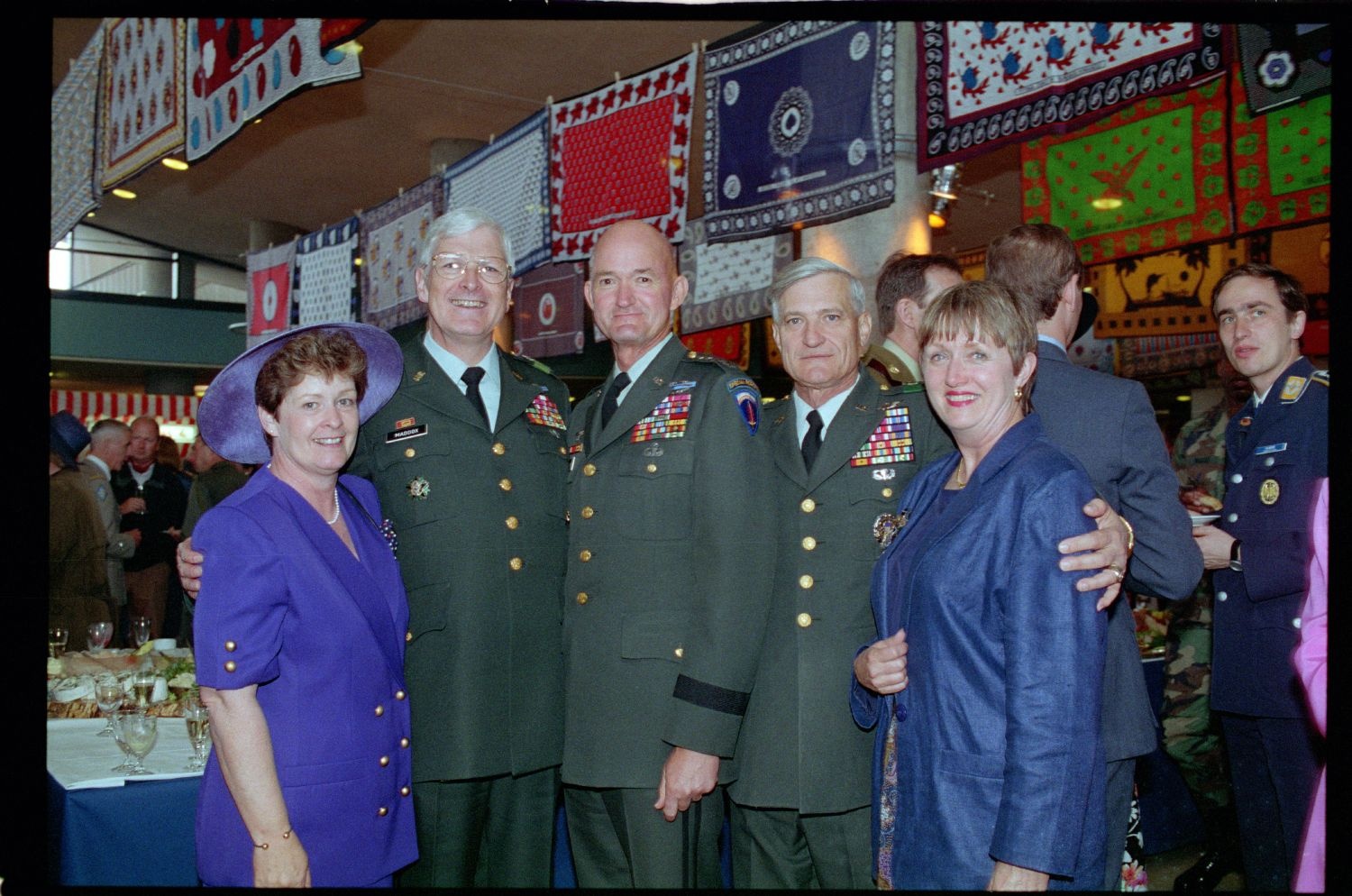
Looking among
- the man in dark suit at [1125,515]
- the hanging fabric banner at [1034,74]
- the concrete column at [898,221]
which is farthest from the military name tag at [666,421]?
the concrete column at [898,221]

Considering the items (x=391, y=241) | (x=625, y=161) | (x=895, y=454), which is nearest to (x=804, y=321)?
(x=895, y=454)

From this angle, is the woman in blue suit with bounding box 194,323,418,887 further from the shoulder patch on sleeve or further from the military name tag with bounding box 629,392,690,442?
the shoulder patch on sleeve

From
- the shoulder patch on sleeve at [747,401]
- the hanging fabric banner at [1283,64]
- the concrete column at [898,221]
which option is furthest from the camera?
the concrete column at [898,221]

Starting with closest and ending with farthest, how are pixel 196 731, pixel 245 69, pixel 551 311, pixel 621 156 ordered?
pixel 196 731 → pixel 245 69 → pixel 621 156 → pixel 551 311

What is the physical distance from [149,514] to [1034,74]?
243 inches

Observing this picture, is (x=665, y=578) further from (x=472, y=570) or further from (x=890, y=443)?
(x=890, y=443)

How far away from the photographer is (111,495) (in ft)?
20.6

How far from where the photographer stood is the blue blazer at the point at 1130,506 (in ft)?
7.65

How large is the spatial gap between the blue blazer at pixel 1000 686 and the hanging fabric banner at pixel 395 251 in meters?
5.73

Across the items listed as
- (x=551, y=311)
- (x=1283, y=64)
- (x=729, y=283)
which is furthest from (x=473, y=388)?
(x=551, y=311)

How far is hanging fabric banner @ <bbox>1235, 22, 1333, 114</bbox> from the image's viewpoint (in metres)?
3.44

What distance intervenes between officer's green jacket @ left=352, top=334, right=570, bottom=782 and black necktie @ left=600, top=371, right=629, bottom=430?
0.58 ft

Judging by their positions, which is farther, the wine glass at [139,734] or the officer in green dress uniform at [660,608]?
the wine glass at [139,734]

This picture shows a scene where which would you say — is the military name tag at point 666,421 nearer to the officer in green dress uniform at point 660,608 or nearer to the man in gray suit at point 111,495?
the officer in green dress uniform at point 660,608
